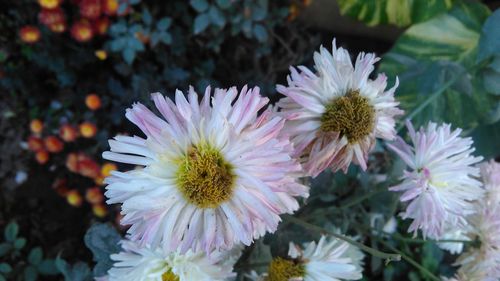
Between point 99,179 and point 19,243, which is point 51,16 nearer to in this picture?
point 99,179

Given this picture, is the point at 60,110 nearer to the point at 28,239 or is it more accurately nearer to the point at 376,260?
the point at 28,239

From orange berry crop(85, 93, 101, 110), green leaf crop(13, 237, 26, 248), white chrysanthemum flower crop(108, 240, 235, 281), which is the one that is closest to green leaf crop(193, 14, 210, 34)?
orange berry crop(85, 93, 101, 110)

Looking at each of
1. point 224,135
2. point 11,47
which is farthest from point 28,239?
point 224,135

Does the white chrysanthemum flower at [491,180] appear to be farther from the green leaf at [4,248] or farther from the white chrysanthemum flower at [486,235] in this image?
the green leaf at [4,248]

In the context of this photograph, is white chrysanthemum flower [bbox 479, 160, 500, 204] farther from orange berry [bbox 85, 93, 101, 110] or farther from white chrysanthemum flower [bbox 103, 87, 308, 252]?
orange berry [bbox 85, 93, 101, 110]

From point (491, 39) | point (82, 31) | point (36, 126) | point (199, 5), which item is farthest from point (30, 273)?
point (491, 39)

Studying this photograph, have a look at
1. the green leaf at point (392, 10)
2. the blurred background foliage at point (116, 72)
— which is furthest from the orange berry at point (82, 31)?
the green leaf at point (392, 10)
